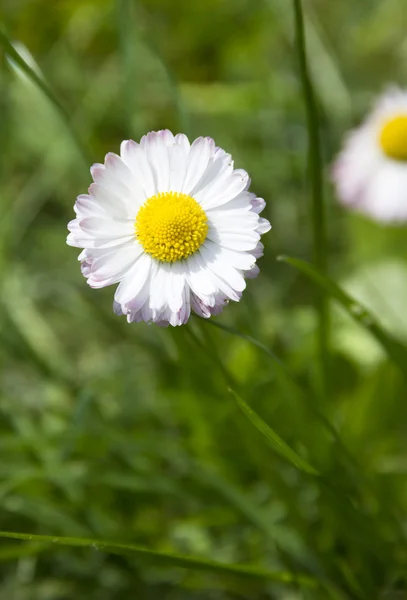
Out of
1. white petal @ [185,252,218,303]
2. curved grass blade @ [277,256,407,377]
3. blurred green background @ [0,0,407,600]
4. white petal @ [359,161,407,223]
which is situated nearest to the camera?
white petal @ [185,252,218,303]

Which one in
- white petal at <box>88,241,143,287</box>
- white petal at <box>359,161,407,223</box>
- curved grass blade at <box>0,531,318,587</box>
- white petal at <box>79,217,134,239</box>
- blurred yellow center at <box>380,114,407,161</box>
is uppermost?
blurred yellow center at <box>380,114,407,161</box>

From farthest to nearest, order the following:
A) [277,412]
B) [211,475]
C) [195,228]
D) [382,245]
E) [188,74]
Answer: [188,74] → [382,245] → [277,412] → [211,475] → [195,228]

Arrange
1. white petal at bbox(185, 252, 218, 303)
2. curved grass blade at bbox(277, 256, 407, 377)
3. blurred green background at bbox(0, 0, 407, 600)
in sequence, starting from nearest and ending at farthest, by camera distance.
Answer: white petal at bbox(185, 252, 218, 303), curved grass blade at bbox(277, 256, 407, 377), blurred green background at bbox(0, 0, 407, 600)

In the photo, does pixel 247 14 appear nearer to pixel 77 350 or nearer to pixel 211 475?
pixel 77 350

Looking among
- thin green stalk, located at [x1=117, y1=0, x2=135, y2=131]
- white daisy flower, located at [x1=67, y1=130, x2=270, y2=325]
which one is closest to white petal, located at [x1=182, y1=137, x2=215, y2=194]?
white daisy flower, located at [x1=67, y1=130, x2=270, y2=325]

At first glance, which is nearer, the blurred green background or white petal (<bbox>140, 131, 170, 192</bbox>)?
white petal (<bbox>140, 131, 170, 192</bbox>)

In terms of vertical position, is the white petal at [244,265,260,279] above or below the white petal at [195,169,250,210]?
below

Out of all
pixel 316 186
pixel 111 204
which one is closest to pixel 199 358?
pixel 316 186

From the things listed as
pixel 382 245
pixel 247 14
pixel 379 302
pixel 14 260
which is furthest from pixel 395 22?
pixel 14 260

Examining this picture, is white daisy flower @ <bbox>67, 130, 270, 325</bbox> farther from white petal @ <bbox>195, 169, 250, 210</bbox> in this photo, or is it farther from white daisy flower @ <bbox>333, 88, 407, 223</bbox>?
white daisy flower @ <bbox>333, 88, 407, 223</bbox>
